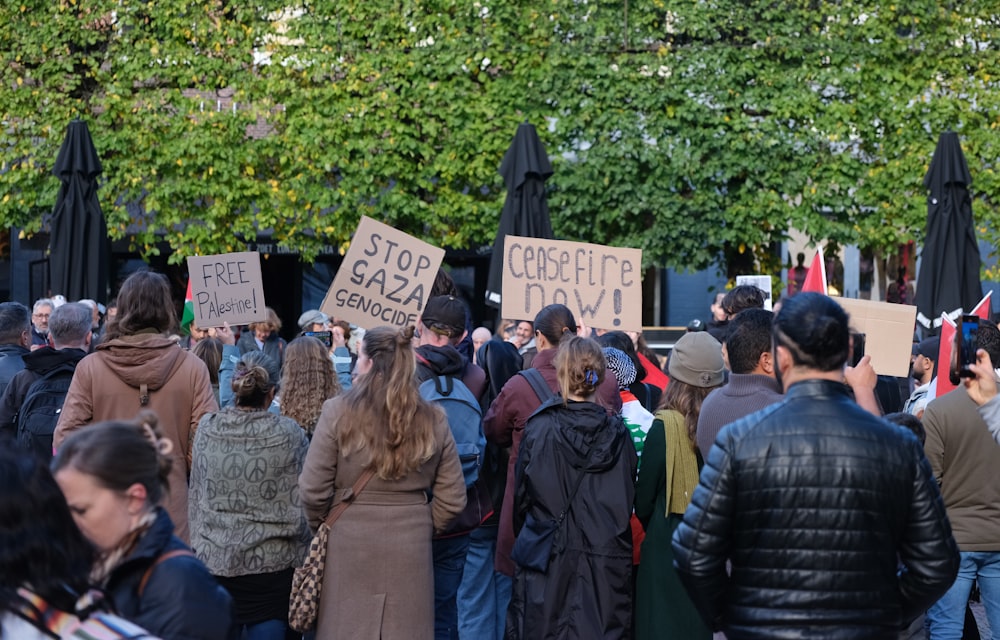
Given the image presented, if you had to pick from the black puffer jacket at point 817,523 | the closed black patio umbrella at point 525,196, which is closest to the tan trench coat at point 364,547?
the black puffer jacket at point 817,523

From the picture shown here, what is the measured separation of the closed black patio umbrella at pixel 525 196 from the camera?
39.4 ft

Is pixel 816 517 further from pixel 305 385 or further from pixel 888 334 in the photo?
pixel 888 334

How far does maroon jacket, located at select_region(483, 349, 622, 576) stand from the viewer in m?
6.21

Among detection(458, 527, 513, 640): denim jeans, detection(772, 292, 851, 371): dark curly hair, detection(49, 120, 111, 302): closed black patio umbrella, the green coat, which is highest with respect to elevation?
detection(49, 120, 111, 302): closed black patio umbrella

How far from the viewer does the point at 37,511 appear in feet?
8.30

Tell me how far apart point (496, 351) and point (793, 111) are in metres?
11.1

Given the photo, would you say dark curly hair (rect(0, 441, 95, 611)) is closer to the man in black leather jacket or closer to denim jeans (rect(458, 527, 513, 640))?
the man in black leather jacket

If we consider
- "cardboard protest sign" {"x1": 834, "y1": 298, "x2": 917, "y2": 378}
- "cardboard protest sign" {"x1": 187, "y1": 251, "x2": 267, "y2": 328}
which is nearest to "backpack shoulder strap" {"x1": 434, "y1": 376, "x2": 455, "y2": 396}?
"cardboard protest sign" {"x1": 834, "y1": 298, "x2": 917, "y2": 378}

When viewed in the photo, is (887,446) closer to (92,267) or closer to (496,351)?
(496,351)

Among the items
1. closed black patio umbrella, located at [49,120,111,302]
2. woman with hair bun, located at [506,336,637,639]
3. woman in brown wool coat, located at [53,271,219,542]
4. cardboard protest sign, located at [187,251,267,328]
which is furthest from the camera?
closed black patio umbrella, located at [49,120,111,302]

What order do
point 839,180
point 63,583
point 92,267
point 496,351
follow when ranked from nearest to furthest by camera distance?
point 63,583, point 496,351, point 92,267, point 839,180

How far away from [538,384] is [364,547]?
5.10 feet

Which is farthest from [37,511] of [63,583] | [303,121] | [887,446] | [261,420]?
[303,121]

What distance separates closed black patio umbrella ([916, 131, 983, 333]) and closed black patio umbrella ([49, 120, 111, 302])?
8.31 m
